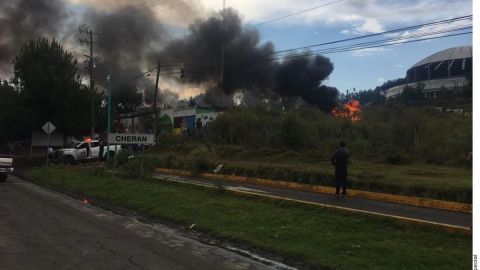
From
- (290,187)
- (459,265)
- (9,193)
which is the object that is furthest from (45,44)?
(459,265)

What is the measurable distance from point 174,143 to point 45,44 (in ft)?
45.3

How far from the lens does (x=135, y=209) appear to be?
48.4 feet

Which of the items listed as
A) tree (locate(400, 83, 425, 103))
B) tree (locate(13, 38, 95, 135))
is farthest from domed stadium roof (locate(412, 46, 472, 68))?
tree (locate(13, 38, 95, 135))

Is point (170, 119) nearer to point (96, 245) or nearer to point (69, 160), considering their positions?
A: point (69, 160)

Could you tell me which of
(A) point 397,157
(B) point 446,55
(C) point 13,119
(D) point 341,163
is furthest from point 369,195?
(B) point 446,55

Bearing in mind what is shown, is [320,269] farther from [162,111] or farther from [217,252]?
[162,111]

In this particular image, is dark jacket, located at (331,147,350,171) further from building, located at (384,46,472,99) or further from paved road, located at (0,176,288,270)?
building, located at (384,46,472,99)

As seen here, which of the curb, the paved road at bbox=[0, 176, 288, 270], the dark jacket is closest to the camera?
the paved road at bbox=[0, 176, 288, 270]

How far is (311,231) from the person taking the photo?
33.3 ft

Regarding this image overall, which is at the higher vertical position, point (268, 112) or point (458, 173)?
point (268, 112)

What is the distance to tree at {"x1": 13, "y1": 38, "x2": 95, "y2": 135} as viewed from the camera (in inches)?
1603

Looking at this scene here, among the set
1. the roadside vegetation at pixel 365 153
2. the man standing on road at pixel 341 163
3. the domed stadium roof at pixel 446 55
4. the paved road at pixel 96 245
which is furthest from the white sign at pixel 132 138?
the domed stadium roof at pixel 446 55

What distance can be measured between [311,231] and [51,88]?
35.1 metres

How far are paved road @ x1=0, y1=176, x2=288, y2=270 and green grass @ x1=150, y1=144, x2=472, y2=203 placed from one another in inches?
293
